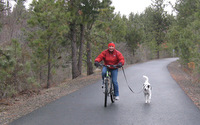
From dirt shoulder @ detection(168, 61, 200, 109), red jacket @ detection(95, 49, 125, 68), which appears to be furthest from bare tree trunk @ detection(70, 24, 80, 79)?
red jacket @ detection(95, 49, 125, 68)

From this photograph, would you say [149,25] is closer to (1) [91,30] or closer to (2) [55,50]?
(1) [91,30]

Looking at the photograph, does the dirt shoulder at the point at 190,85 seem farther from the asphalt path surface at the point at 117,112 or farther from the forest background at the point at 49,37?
the forest background at the point at 49,37

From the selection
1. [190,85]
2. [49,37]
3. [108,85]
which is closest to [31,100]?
[108,85]

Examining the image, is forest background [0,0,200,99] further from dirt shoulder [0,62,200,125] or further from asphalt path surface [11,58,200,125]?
asphalt path surface [11,58,200,125]

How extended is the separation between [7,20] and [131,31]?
87.9ft

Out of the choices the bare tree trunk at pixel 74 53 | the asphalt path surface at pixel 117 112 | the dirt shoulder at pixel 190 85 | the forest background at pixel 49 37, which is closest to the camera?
the asphalt path surface at pixel 117 112

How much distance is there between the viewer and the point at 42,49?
17.4 metres

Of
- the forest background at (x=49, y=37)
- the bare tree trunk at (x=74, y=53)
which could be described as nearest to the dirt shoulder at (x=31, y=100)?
the forest background at (x=49, y=37)

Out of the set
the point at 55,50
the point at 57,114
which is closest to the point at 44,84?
the point at 55,50

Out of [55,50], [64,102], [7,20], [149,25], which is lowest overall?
[64,102]

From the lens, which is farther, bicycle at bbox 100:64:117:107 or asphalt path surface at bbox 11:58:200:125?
bicycle at bbox 100:64:117:107

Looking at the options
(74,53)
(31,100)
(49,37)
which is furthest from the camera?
(74,53)

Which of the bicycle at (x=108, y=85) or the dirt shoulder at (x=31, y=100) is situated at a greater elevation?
the bicycle at (x=108, y=85)

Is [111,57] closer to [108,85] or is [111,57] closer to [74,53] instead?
[108,85]
